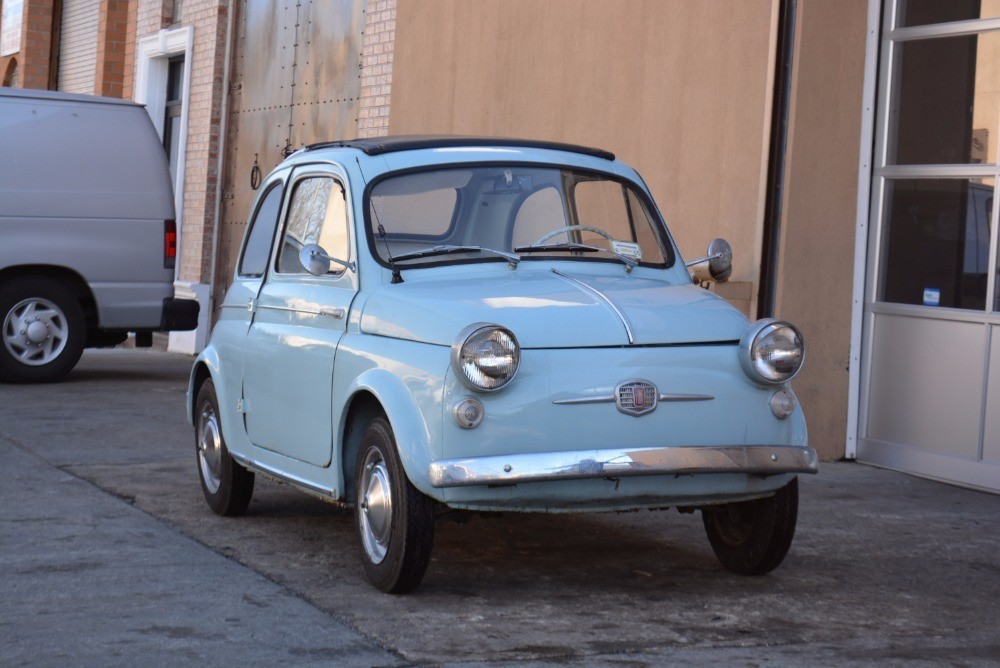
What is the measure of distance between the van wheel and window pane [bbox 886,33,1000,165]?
706 cm

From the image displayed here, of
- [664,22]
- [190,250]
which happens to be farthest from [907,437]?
[190,250]

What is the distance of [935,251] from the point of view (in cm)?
920

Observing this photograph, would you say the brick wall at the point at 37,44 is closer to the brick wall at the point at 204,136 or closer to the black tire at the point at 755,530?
the brick wall at the point at 204,136

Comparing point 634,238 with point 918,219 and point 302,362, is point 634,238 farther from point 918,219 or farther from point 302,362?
point 918,219

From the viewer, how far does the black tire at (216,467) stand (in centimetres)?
712

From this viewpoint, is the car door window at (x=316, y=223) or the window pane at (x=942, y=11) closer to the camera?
the car door window at (x=316, y=223)

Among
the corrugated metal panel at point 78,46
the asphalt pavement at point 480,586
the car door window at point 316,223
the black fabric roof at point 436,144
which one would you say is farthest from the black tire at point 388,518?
the corrugated metal panel at point 78,46

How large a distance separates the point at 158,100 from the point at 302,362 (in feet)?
47.0

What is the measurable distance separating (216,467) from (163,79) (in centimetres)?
1343

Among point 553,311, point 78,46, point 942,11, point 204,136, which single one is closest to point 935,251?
point 942,11

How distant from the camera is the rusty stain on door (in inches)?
590

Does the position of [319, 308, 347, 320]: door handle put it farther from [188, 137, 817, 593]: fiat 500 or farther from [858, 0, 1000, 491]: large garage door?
[858, 0, 1000, 491]: large garage door

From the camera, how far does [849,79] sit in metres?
9.55

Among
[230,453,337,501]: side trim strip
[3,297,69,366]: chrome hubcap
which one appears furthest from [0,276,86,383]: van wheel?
[230,453,337,501]: side trim strip
